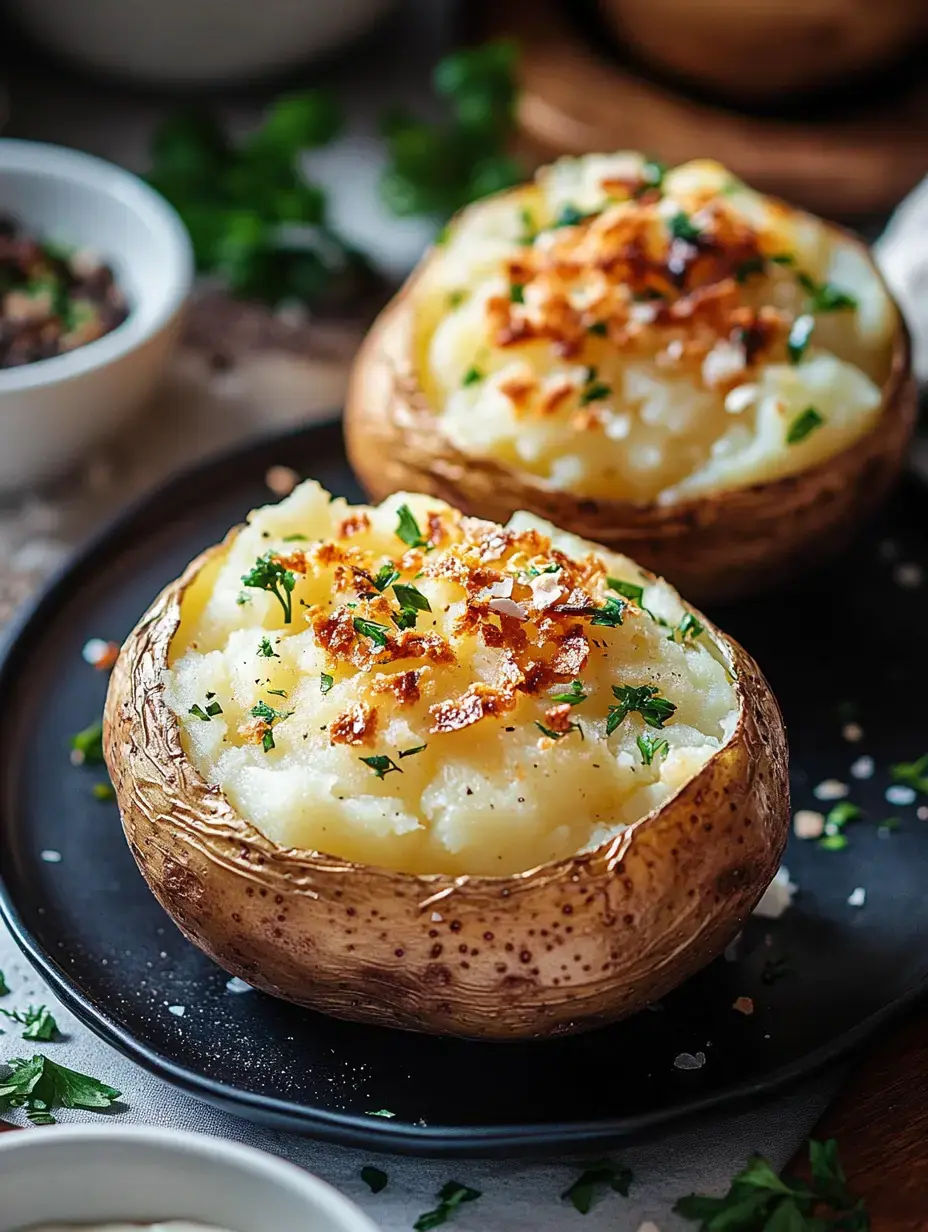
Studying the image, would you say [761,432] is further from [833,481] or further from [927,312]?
[927,312]

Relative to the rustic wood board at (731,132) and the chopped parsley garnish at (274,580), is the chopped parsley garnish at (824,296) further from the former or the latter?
the chopped parsley garnish at (274,580)

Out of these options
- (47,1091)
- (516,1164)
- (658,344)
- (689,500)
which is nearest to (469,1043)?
(516,1164)

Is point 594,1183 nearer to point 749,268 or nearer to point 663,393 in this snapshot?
point 663,393

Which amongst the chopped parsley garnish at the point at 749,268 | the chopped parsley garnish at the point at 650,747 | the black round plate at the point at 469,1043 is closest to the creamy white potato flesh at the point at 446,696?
the chopped parsley garnish at the point at 650,747

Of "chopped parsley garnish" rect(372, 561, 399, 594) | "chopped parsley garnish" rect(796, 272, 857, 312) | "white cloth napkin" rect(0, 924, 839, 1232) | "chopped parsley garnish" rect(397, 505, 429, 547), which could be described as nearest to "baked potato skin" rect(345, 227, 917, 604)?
"chopped parsley garnish" rect(796, 272, 857, 312)

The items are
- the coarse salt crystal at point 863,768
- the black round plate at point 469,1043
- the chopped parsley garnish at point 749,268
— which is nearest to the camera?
the black round plate at point 469,1043

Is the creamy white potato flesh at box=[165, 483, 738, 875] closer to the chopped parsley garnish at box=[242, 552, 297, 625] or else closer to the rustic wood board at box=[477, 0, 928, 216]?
the chopped parsley garnish at box=[242, 552, 297, 625]
